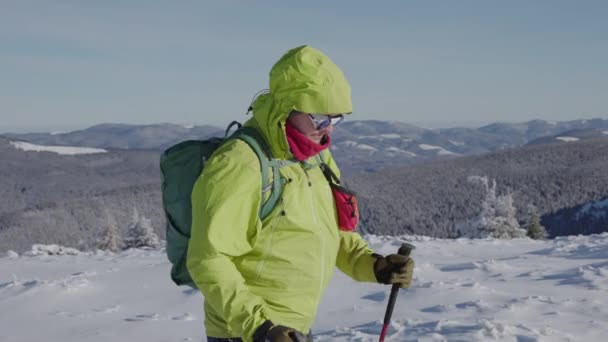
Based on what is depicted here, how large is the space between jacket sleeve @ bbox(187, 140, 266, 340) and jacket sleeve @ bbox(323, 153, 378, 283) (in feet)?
3.04

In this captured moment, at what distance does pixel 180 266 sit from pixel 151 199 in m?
182

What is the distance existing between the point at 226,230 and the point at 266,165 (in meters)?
0.32

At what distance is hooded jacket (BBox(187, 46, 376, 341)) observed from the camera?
2.46m

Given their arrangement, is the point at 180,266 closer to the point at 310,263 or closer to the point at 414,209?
the point at 310,263

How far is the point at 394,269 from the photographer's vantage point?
335 centimetres

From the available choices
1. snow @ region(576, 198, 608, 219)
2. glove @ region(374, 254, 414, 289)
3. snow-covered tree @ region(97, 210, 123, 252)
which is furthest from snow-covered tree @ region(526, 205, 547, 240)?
snow @ region(576, 198, 608, 219)

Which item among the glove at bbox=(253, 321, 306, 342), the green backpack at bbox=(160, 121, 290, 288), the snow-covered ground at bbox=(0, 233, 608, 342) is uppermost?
the green backpack at bbox=(160, 121, 290, 288)

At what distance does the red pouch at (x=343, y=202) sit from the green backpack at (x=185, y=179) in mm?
507

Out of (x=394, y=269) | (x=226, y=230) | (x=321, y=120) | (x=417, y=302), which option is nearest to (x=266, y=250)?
(x=226, y=230)

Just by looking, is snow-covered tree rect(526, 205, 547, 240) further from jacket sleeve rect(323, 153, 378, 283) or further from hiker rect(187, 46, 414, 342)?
hiker rect(187, 46, 414, 342)

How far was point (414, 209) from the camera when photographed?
466ft

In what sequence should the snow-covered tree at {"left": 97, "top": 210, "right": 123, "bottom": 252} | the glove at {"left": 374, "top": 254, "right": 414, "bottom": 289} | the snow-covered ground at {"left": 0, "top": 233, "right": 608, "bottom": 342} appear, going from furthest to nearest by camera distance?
the snow-covered tree at {"left": 97, "top": 210, "right": 123, "bottom": 252} < the snow-covered ground at {"left": 0, "top": 233, "right": 608, "bottom": 342} < the glove at {"left": 374, "top": 254, "right": 414, "bottom": 289}

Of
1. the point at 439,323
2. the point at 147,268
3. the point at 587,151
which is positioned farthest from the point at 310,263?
the point at 587,151

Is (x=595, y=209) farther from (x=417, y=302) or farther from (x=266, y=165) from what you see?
(x=266, y=165)
